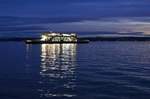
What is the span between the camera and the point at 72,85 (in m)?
35.8

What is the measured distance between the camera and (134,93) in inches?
1204

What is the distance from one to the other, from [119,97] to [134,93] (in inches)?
78.6

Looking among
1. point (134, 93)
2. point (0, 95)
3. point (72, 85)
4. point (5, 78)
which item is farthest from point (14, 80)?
point (134, 93)

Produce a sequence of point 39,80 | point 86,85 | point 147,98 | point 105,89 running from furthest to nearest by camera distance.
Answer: point 39,80, point 86,85, point 105,89, point 147,98

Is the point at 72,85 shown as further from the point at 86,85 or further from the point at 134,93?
the point at 134,93

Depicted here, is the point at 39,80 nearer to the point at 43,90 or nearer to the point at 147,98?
the point at 43,90

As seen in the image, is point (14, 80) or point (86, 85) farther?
point (14, 80)

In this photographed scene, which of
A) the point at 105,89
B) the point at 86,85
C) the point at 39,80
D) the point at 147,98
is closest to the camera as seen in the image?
the point at 147,98

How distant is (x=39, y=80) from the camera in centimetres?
3916

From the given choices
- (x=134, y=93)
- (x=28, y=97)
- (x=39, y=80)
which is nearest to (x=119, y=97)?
(x=134, y=93)

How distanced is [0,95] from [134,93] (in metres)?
9.91

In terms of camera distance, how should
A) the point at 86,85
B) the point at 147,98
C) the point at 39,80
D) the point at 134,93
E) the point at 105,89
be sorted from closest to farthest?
the point at 147,98 → the point at 134,93 → the point at 105,89 → the point at 86,85 → the point at 39,80

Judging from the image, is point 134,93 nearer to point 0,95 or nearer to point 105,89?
point 105,89

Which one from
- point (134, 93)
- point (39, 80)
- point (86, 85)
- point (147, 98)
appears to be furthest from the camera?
point (39, 80)
